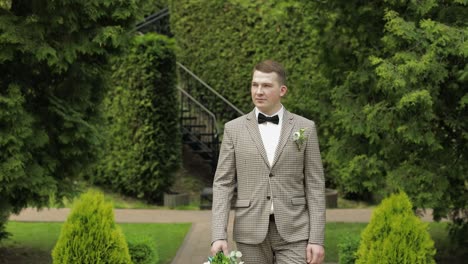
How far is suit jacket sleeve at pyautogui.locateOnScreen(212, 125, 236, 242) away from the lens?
16.0 feet

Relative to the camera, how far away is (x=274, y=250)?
496 centimetres

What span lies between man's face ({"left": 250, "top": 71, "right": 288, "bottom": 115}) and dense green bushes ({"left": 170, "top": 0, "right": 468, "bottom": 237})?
3012 millimetres

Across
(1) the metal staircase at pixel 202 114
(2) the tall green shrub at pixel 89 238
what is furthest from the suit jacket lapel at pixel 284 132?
(1) the metal staircase at pixel 202 114

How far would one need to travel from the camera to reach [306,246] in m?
4.91

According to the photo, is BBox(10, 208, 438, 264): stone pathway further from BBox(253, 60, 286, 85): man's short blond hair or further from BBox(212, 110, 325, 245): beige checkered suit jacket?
BBox(253, 60, 286, 85): man's short blond hair

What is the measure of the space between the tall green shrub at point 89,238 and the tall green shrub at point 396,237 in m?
2.10

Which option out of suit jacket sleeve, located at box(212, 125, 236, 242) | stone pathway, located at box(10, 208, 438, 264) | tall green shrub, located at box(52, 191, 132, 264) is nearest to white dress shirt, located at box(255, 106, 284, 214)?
suit jacket sleeve, located at box(212, 125, 236, 242)

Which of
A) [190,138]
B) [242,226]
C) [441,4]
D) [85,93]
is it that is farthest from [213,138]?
[242,226]

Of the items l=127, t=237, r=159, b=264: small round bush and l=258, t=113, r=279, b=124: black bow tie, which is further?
l=127, t=237, r=159, b=264: small round bush

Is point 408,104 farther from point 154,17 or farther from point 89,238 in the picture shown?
point 154,17

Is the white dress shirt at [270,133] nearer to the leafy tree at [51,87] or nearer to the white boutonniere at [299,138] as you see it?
the white boutonniere at [299,138]

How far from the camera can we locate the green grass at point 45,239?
10023 mm

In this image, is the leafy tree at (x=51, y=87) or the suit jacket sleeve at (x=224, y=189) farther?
the leafy tree at (x=51, y=87)

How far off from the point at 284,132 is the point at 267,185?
355 millimetres
